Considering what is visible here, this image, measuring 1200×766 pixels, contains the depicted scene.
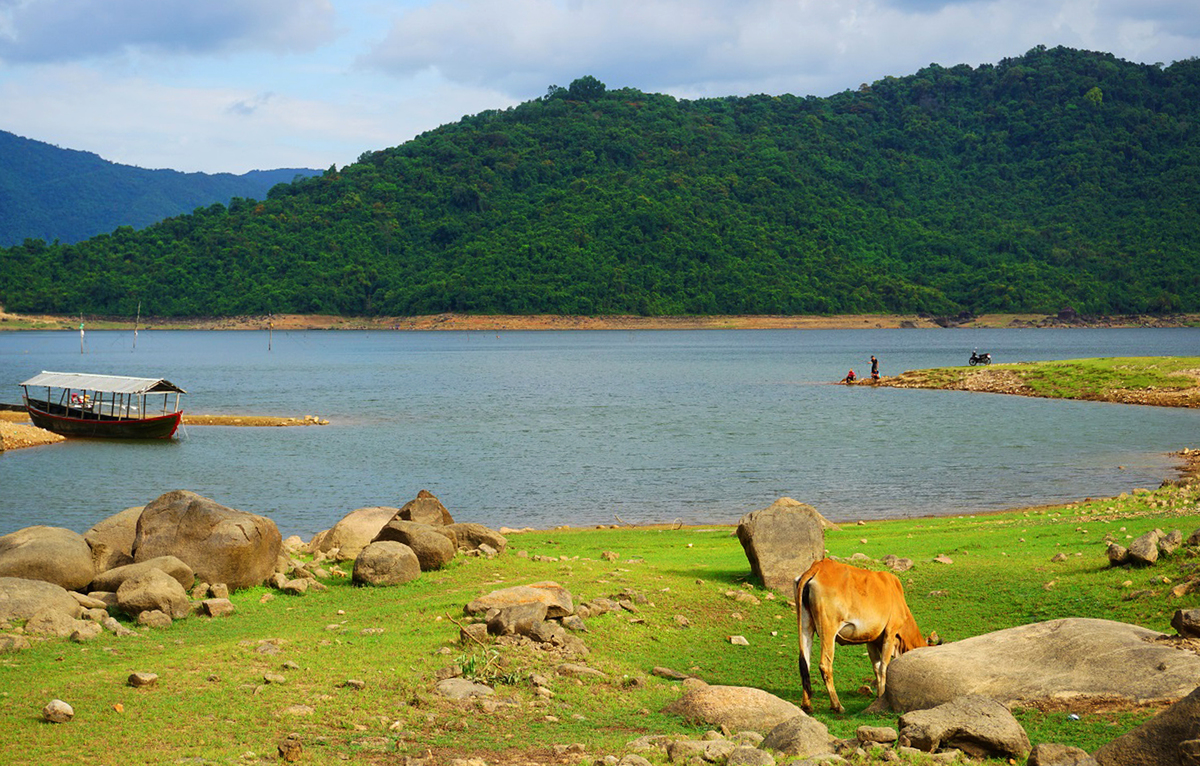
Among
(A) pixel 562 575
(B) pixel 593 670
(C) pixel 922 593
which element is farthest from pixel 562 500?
(B) pixel 593 670

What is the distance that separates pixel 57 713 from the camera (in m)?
8.95

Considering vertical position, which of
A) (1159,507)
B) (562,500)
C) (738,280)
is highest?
(738,280)

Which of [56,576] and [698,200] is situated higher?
[698,200]

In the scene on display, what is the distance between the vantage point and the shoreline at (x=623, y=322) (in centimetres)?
17812

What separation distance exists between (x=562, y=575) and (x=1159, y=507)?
1251 cm

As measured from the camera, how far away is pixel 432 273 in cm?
18838

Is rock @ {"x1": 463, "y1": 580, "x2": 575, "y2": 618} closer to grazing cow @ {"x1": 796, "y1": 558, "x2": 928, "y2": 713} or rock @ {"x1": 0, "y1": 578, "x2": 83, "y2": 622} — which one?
grazing cow @ {"x1": 796, "y1": 558, "x2": 928, "y2": 713}

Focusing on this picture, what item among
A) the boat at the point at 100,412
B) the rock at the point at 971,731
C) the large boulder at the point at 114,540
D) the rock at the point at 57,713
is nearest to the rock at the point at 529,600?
the rock at the point at 57,713

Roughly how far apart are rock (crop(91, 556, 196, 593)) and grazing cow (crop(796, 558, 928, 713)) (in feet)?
27.9

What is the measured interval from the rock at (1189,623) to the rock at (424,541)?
1015cm

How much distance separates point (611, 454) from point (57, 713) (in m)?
33.4

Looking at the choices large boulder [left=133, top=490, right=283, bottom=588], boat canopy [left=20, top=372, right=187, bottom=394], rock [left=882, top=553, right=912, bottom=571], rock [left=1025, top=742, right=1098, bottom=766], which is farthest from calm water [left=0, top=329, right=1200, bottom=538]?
rock [left=1025, top=742, right=1098, bottom=766]

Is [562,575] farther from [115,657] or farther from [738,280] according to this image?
[738,280]

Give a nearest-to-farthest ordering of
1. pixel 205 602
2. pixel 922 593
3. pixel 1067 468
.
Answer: pixel 205 602
pixel 922 593
pixel 1067 468
